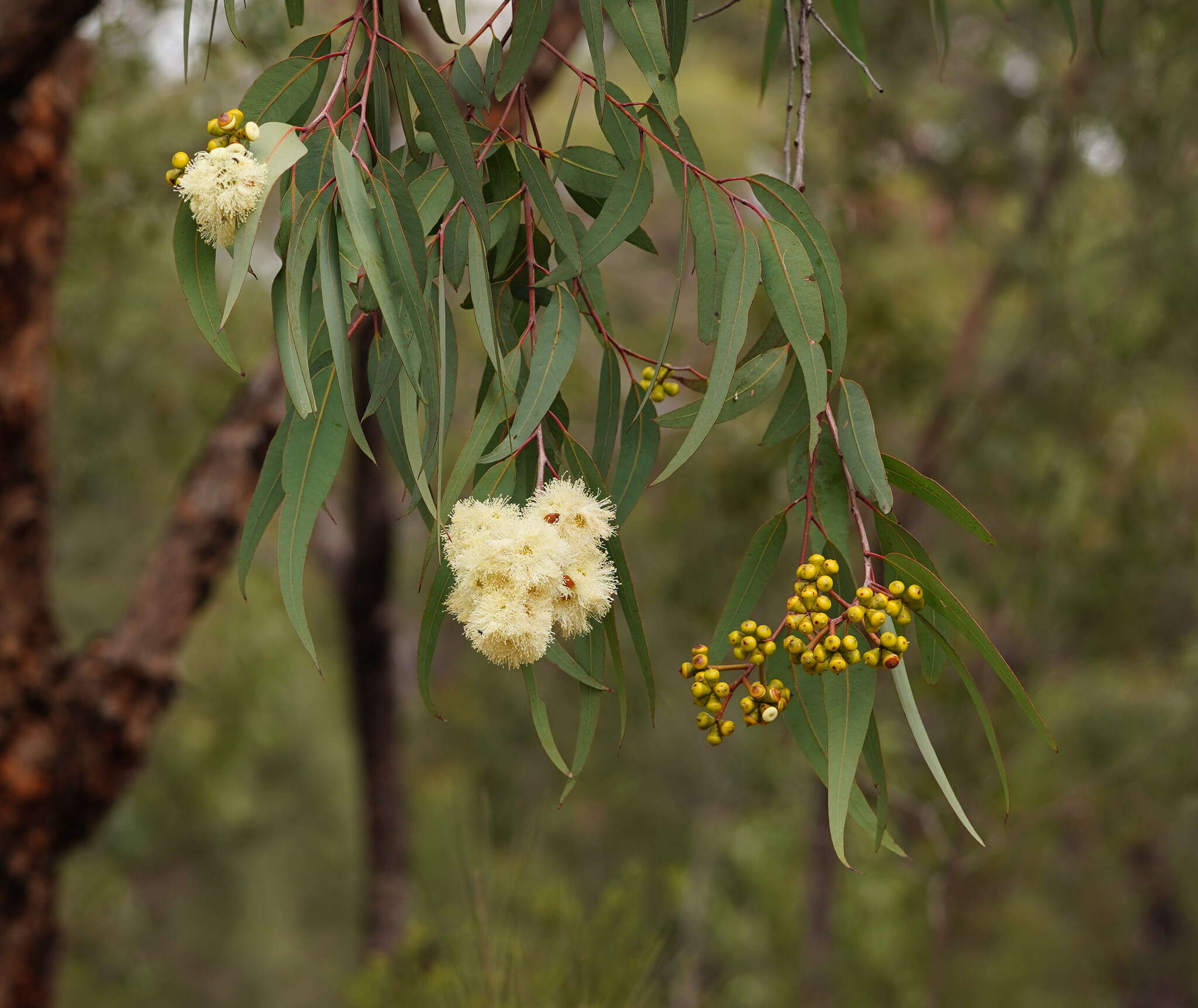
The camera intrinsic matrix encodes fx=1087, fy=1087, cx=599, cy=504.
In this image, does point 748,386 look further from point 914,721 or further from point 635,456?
point 914,721

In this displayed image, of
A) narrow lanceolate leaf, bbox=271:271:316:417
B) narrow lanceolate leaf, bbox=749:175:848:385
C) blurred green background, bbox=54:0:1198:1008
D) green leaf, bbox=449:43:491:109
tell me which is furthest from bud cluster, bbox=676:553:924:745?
blurred green background, bbox=54:0:1198:1008

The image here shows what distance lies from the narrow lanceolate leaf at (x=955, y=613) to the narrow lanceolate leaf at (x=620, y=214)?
0.88 ft

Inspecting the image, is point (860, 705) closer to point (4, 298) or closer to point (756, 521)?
point (4, 298)

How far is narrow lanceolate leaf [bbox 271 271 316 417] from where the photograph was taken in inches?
23.1

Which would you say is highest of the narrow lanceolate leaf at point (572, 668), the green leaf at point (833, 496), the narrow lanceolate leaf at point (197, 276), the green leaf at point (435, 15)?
the green leaf at point (435, 15)

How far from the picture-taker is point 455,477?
67cm

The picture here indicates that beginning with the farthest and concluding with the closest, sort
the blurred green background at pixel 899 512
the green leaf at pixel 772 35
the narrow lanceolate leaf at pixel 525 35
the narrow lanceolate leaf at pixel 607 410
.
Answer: the blurred green background at pixel 899 512
the green leaf at pixel 772 35
the narrow lanceolate leaf at pixel 607 410
the narrow lanceolate leaf at pixel 525 35

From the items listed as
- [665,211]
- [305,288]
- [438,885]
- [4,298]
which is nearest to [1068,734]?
[438,885]

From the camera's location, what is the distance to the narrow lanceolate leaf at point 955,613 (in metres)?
0.65

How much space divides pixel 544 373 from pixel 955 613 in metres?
0.30

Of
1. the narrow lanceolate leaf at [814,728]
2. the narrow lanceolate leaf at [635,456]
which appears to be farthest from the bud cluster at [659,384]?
the narrow lanceolate leaf at [814,728]

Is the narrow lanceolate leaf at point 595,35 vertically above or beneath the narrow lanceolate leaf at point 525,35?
beneath

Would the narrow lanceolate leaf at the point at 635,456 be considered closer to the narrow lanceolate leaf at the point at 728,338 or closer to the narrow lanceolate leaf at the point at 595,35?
the narrow lanceolate leaf at the point at 728,338

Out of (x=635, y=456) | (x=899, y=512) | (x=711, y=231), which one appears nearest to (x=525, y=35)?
(x=711, y=231)
